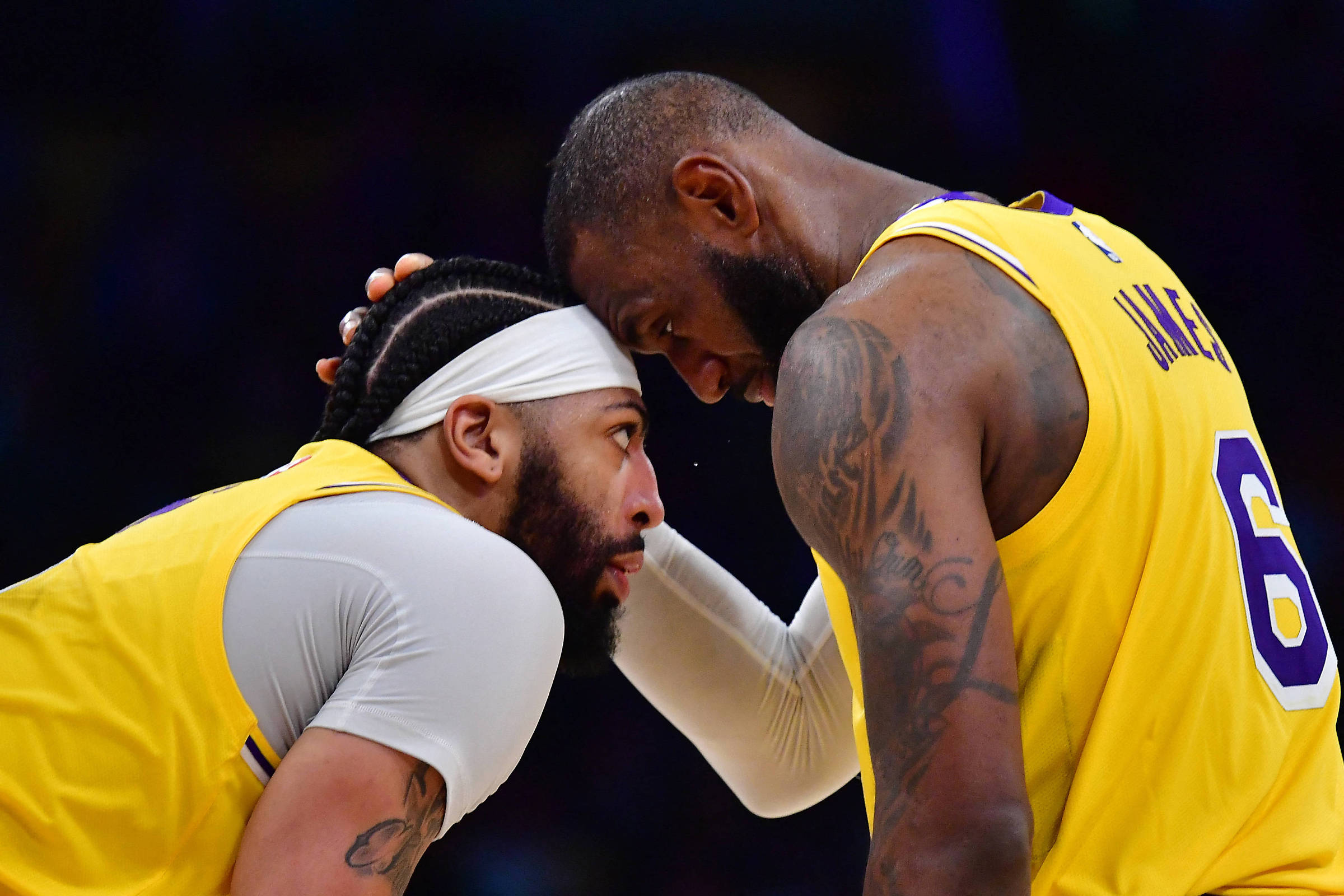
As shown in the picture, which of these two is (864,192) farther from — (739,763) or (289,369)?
(289,369)

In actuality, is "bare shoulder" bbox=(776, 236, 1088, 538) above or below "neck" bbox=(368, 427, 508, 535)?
above

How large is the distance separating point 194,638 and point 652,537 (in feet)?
3.75

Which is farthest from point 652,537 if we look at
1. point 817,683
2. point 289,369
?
point 289,369

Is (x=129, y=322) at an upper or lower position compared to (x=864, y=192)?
lower

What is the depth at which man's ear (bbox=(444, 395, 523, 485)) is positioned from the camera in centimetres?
178

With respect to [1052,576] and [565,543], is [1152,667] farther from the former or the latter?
[565,543]

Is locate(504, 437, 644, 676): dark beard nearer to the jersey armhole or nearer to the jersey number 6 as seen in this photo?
the jersey armhole

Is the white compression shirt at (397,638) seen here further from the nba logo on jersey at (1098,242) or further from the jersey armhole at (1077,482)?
the nba logo on jersey at (1098,242)

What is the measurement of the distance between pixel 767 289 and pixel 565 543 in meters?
0.48

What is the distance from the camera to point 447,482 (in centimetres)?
179

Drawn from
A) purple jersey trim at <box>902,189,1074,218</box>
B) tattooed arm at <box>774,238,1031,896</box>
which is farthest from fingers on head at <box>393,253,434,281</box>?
tattooed arm at <box>774,238,1031,896</box>

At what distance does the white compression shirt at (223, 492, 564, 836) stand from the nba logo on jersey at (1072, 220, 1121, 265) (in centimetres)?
81

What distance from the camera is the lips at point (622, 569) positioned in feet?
6.27

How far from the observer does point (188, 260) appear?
→ 11.0 feet
